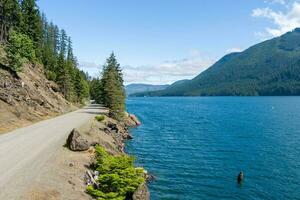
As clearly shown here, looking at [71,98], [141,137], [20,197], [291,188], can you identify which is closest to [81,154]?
[20,197]

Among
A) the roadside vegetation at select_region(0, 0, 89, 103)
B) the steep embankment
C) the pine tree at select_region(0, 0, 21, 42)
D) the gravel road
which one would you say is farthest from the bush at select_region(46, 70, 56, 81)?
the gravel road

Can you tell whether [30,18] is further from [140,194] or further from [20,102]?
[140,194]

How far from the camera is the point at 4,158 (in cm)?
2934

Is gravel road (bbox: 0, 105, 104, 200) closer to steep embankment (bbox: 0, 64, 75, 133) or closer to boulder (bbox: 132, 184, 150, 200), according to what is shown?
steep embankment (bbox: 0, 64, 75, 133)

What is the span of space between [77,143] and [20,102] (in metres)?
27.3

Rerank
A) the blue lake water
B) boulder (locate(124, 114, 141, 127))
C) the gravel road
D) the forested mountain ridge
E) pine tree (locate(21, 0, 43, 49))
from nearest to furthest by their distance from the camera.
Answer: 1. the gravel road
2. the blue lake water
3. the forested mountain ridge
4. pine tree (locate(21, 0, 43, 49))
5. boulder (locate(124, 114, 141, 127))

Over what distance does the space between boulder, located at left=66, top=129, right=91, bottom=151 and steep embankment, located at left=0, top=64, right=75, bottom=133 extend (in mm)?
14089

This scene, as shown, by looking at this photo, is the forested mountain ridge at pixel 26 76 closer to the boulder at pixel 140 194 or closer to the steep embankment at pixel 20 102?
the steep embankment at pixel 20 102

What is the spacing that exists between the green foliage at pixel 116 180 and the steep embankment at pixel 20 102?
72.8 ft

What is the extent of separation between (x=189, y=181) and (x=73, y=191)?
1816 centimetres

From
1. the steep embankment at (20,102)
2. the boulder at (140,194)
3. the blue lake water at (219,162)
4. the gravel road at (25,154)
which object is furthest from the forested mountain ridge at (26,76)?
the boulder at (140,194)

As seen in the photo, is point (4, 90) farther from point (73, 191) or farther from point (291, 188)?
point (291, 188)

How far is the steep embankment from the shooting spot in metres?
50.0

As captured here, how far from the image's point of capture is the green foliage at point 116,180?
24812 millimetres
